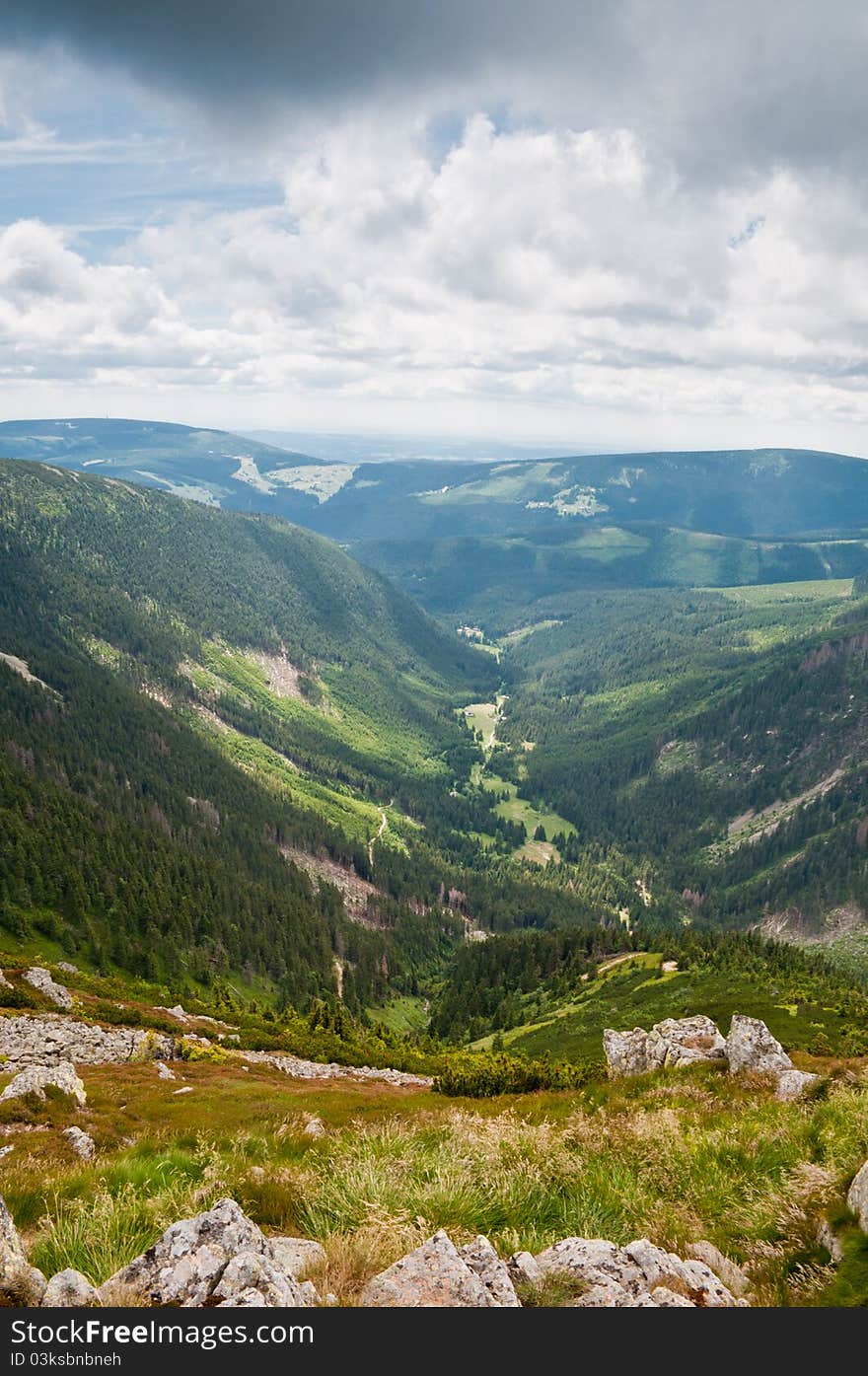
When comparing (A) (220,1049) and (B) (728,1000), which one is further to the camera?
(B) (728,1000)

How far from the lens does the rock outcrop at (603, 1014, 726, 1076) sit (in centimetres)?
4888

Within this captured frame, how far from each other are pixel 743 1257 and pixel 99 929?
424 feet

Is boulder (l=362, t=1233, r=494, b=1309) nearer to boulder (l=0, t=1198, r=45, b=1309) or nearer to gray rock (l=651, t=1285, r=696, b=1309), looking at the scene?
gray rock (l=651, t=1285, r=696, b=1309)

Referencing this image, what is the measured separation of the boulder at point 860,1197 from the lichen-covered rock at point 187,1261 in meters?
11.8

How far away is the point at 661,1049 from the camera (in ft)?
165

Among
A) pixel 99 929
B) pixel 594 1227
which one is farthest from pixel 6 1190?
pixel 99 929

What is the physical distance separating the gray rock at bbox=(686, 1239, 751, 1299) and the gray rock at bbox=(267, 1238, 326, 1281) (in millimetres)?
7760

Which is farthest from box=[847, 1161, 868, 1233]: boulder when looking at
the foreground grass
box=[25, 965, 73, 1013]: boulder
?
box=[25, 965, 73, 1013]: boulder

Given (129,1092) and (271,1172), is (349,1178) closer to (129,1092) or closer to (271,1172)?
(271,1172)

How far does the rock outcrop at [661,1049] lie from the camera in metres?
48.9

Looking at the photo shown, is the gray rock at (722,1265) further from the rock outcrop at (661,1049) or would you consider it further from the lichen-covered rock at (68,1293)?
the rock outcrop at (661,1049)

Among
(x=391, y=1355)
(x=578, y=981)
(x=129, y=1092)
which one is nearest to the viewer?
(x=391, y=1355)

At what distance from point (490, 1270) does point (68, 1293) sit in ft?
22.1

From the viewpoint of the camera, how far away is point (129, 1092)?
4116 centimetres
